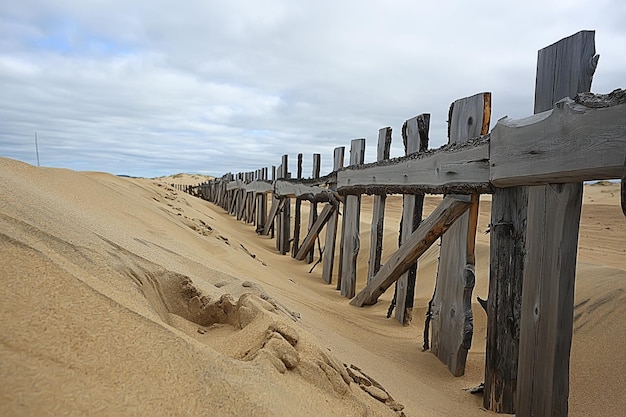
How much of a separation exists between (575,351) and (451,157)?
1.53m

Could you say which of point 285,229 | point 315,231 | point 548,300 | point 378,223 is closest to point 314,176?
point 315,231

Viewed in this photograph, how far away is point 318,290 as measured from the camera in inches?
231

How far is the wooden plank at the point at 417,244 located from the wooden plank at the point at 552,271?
101 centimetres

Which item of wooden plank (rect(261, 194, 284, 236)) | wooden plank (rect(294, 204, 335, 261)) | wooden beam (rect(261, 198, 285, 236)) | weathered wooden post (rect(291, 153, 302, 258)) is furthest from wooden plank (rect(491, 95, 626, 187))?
wooden plank (rect(261, 194, 284, 236))

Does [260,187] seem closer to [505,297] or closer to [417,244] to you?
[417,244]

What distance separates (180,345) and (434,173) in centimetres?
260

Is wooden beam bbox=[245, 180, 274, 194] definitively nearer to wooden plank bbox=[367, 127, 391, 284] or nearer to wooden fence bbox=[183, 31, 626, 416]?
wooden plank bbox=[367, 127, 391, 284]

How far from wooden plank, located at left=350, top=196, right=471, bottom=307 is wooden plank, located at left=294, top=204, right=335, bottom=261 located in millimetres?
2268

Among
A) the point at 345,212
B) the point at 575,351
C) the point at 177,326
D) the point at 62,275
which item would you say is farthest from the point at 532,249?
the point at 345,212

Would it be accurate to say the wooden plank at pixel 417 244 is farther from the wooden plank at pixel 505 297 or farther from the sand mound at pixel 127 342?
the sand mound at pixel 127 342

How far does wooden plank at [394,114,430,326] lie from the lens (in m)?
4.07

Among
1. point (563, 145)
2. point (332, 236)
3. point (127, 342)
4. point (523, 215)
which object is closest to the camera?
point (127, 342)

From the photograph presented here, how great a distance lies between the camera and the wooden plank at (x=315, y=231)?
700 centimetres

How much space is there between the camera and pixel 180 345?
138cm
